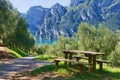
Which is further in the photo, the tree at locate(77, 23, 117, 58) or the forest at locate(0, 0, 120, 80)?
the tree at locate(77, 23, 117, 58)

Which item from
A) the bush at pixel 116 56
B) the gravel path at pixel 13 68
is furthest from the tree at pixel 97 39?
the gravel path at pixel 13 68

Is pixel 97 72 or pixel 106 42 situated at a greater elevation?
pixel 106 42

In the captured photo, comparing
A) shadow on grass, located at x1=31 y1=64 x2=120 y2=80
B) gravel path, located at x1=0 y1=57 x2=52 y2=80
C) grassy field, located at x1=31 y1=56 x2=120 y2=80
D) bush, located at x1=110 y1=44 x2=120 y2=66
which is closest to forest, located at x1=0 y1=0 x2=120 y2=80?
bush, located at x1=110 y1=44 x2=120 y2=66

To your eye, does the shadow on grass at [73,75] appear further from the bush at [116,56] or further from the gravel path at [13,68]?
the bush at [116,56]

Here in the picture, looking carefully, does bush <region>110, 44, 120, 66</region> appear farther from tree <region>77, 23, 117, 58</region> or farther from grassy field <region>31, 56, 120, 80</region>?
grassy field <region>31, 56, 120, 80</region>

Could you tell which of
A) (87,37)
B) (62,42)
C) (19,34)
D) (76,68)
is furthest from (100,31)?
(76,68)

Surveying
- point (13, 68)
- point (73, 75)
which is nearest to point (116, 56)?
point (13, 68)

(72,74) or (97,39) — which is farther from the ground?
(97,39)

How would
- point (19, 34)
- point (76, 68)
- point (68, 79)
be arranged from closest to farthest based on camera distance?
point (68, 79), point (76, 68), point (19, 34)

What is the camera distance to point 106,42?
100500mm

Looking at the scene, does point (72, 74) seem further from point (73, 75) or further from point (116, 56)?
point (116, 56)

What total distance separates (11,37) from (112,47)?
36.4m

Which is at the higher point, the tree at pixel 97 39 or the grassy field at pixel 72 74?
the tree at pixel 97 39

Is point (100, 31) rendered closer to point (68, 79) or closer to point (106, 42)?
point (106, 42)
